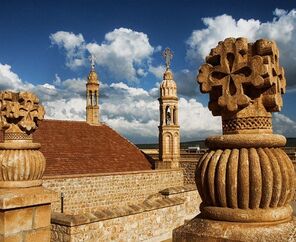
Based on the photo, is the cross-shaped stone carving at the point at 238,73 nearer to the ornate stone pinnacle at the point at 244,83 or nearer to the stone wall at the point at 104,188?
the ornate stone pinnacle at the point at 244,83

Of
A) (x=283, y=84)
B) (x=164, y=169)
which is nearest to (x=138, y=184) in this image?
(x=164, y=169)

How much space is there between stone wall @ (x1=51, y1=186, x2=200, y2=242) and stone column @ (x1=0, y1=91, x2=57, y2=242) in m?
3.60

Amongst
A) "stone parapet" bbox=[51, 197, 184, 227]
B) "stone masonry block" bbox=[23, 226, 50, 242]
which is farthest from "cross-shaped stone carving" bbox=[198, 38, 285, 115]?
"stone parapet" bbox=[51, 197, 184, 227]

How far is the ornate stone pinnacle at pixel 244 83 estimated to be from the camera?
238 centimetres

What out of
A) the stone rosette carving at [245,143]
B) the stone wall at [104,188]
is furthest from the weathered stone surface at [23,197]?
the stone wall at [104,188]

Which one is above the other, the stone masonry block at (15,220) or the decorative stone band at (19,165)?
the decorative stone band at (19,165)

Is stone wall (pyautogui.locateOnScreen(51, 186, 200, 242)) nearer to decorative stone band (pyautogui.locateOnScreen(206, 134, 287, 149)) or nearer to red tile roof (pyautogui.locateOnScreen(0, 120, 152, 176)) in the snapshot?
decorative stone band (pyautogui.locateOnScreen(206, 134, 287, 149))

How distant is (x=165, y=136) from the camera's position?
25.5 metres

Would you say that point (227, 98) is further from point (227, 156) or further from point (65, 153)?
point (65, 153)

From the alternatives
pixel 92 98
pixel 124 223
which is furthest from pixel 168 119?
pixel 124 223

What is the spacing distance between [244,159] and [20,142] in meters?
2.64

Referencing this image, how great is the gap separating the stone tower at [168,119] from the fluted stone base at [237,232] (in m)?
22.7

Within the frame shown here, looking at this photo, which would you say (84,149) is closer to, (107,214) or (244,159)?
(107,214)

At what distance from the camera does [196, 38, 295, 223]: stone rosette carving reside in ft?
7.45
